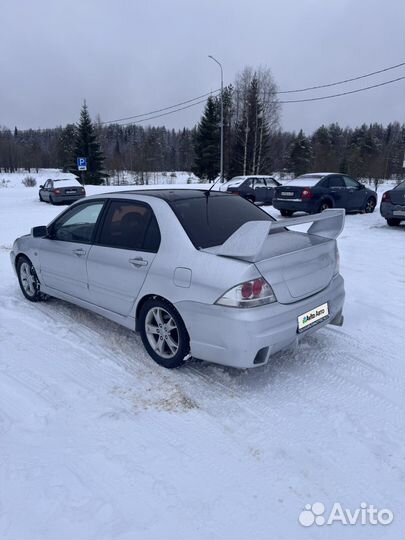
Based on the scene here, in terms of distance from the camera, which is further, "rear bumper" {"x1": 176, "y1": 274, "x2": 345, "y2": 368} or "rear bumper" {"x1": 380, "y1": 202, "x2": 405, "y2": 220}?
"rear bumper" {"x1": 380, "y1": 202, "x2": 405, "y2": 220}

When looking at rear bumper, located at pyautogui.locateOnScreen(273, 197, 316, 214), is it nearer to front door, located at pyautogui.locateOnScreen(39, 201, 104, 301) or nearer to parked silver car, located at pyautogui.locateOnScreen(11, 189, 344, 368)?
parked silver car, located at pyautogui.locateOnScreen(11, 189, 344, 368)

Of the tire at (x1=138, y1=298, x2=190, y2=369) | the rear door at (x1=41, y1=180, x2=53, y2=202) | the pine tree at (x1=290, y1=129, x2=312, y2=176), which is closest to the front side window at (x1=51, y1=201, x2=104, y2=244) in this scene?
the tire at (x1=138, y1=298, x2=190, y2=369)

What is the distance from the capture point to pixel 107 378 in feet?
11.2

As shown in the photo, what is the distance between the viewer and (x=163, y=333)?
3.53 meters

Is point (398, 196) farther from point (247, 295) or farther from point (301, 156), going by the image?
point (301, 156)

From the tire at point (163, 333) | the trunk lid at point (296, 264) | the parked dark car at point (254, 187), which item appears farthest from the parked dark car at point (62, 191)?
the trunk lid at point (296, 264)

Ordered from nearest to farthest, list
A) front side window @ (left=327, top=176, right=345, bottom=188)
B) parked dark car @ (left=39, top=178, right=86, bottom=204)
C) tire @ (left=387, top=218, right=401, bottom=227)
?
tire @ (left=387, top=218, right=401, bottom=227) < front side window @ (left=327, top=176, right=345, bottom=188) < parked dark car @ (left=39, top=178, right=86, bottom=204)

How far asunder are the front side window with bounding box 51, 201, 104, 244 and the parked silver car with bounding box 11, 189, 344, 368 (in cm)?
2

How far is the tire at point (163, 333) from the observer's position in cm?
333

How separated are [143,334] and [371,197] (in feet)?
44.1

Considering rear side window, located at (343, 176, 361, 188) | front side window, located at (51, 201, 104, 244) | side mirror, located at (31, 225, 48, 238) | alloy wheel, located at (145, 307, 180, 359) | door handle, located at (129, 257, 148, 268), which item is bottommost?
alloy wheel, located at (145, 307, 180, 359)

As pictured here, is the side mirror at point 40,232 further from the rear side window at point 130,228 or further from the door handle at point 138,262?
the door handle at point 138,262

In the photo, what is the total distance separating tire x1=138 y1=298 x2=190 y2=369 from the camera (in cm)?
333

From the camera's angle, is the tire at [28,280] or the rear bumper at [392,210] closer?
the tire at [28,280]
